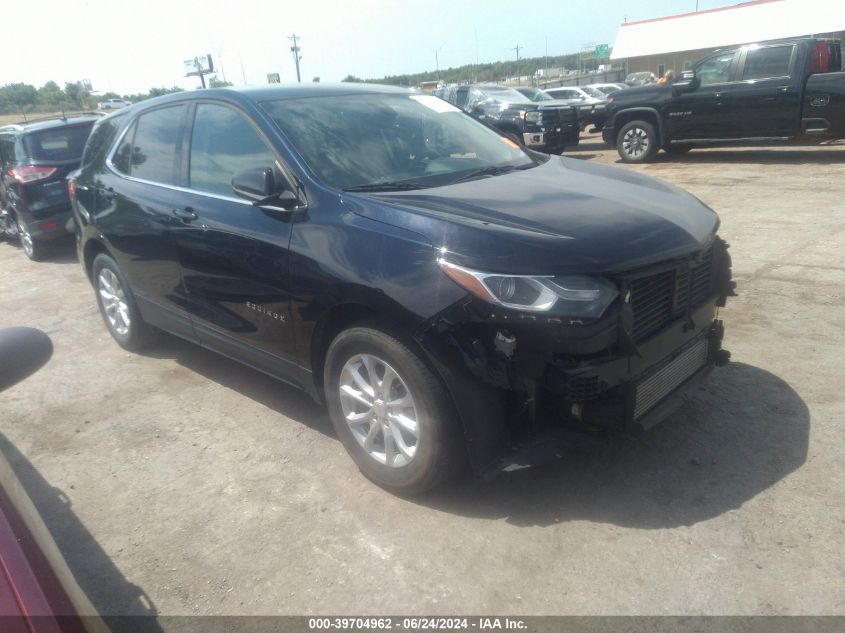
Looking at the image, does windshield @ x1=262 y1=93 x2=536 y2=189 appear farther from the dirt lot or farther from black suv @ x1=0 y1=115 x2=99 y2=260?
black suv @ x1=0 y1=115 x2=99 y2=260

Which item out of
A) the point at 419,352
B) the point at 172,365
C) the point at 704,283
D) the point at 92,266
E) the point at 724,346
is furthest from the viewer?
the point at 92,266

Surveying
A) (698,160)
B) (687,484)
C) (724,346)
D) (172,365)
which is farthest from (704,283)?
(698,160)

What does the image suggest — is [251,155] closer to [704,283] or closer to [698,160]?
[704,283]

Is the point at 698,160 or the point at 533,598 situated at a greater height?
the point at 533,598

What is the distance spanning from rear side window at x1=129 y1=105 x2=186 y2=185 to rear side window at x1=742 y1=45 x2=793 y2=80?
11.0 meters

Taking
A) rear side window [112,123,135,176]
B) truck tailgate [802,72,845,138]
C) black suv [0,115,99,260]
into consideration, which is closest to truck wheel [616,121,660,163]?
truck tailgate [802,72,845,138]

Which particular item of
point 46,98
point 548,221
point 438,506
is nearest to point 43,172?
point 438,506

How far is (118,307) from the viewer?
5.23 meters

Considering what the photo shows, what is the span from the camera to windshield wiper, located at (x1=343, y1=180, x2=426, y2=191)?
331 centimetres

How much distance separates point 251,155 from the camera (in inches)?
143

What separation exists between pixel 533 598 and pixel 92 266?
173 inches

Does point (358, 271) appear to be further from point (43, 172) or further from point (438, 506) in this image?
point (43, 172)

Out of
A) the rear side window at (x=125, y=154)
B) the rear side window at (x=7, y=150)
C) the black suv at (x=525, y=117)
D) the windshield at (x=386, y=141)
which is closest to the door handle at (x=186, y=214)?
the windshield at (x=386, y=141)

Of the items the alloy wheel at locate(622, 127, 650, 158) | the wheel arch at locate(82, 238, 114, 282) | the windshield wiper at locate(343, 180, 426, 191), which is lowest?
the alloy wheel at locate(622, 127, 650, 158)
